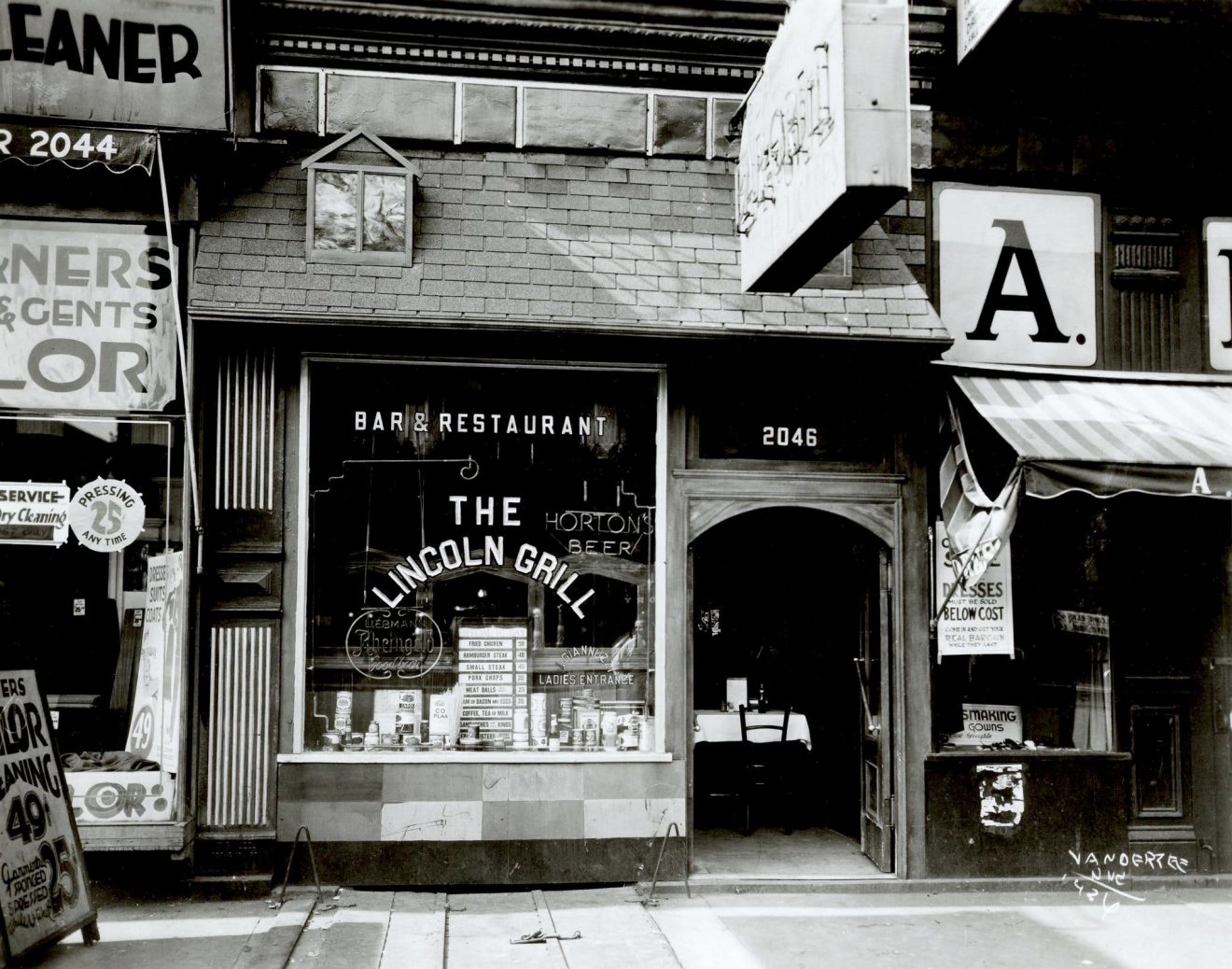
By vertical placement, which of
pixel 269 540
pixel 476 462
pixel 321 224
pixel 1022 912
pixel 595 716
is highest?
pixel 321 224

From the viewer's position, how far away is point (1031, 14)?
7.90 metres

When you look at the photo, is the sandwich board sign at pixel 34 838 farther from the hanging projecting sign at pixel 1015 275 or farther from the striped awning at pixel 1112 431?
the hanging projecting sign at pixel 1015 275

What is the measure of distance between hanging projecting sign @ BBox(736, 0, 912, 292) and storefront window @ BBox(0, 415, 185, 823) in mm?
4219

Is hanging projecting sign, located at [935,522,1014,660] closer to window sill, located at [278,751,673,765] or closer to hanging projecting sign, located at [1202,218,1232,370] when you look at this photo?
window sill, located at [278,751,673,765]

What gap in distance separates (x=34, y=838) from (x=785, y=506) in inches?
199

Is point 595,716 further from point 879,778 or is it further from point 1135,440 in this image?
point 1135,440

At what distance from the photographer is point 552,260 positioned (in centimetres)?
750

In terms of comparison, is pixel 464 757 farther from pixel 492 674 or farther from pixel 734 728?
pixel 734 728

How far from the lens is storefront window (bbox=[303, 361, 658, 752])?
756 cm

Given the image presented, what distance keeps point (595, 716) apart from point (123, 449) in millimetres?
3704

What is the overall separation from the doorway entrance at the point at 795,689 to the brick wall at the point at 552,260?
155cm

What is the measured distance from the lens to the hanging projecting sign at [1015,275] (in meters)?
8.23

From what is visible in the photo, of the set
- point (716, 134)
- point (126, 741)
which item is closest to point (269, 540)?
point (126, 741)

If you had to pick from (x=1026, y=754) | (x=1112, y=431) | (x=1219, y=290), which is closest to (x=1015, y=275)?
(x=1112, y=431)
